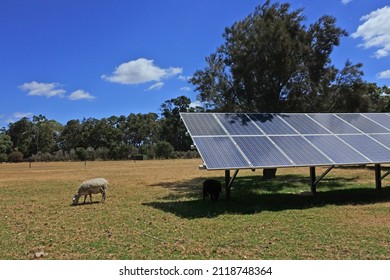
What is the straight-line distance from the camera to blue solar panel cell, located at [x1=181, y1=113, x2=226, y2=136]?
14.8m

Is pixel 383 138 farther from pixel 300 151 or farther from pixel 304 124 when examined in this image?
pixel 300 151

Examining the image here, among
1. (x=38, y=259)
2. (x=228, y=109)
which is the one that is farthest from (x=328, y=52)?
(x=38, y=259)

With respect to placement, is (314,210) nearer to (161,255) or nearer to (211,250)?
(211,250)

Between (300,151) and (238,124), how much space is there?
312cm

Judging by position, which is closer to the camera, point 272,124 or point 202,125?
point 202,125

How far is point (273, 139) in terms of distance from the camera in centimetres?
1504

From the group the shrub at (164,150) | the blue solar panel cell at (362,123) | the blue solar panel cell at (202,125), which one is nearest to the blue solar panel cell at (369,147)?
the blue solar panel cell at (362,123)

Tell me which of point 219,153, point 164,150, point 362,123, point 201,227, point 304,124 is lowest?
point 201,227

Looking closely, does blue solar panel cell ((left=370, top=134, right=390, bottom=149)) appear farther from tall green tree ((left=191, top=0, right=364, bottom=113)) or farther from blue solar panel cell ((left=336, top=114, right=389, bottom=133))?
tall green tree ((left=191, top=0, right=364, bottom=113))

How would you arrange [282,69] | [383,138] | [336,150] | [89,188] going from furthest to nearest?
[282,69] < [383,138] < [89,188] < [336,150]

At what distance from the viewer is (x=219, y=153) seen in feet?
43.5

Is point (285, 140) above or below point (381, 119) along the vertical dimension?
below

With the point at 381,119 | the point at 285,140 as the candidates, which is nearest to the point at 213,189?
the point at 285,140

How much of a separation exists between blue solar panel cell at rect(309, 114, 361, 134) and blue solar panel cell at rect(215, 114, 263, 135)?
363 cm
